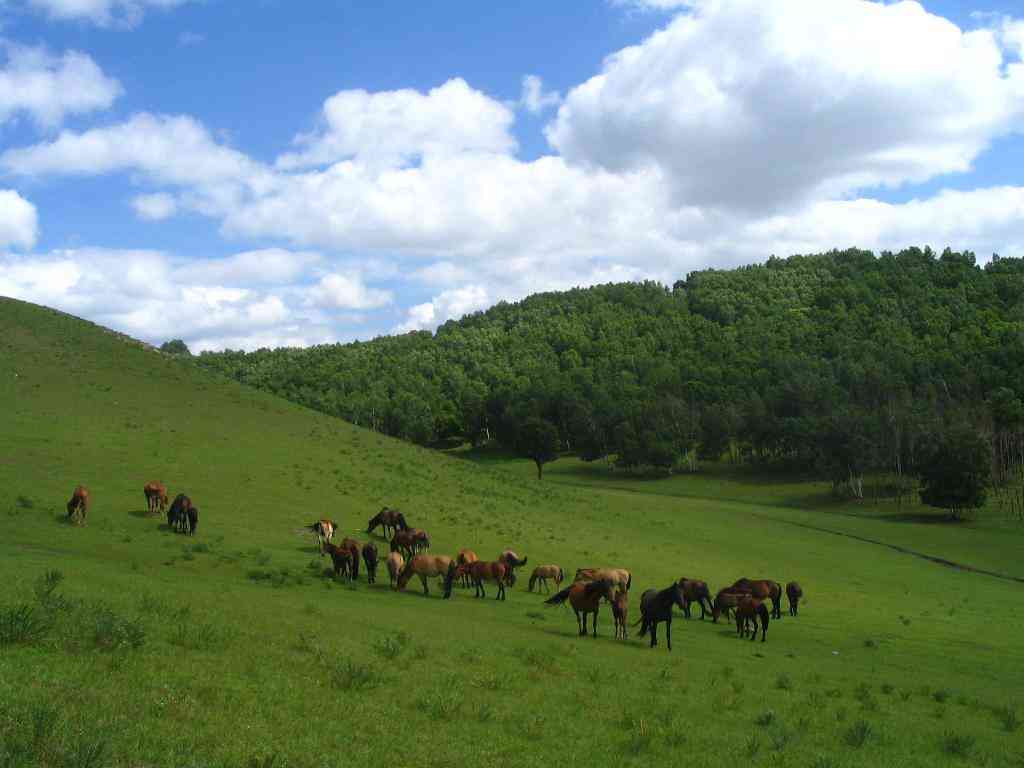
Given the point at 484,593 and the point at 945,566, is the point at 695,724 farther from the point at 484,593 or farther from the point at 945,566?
the point at 945,566

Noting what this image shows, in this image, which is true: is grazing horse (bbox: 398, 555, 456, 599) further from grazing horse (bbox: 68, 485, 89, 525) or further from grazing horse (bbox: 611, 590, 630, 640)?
grazing horse (bbox: 68, 485, 89, 525)

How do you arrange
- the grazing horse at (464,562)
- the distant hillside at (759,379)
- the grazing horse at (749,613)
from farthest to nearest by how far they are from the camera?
the distant hillside at (759,379)
the grazing horse at (464,562)
the grazing horse at (749,613)

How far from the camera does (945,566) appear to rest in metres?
51.3

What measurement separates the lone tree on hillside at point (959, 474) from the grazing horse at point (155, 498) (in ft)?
241

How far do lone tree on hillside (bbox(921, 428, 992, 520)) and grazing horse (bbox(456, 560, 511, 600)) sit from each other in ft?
216

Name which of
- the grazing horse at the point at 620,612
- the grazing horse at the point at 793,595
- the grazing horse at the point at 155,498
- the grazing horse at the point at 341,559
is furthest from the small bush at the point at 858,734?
the grazing horse at the point at 155,498

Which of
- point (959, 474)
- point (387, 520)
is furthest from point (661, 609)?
point (959, 474)

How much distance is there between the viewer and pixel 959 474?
7362 centimetres

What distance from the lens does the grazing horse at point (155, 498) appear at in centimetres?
2836

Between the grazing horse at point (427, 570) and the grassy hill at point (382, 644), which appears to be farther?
the grazing horse at point (427, 570)

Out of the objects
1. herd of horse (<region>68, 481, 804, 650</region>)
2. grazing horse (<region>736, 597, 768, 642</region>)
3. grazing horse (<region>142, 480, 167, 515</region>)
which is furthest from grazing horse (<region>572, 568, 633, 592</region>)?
grazing horse (<region>142, 480, 167, 515</region>)

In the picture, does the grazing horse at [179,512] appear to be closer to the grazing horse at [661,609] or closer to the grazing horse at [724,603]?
the grazing horse at [661,609]

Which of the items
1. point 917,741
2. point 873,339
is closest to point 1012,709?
point 917,741

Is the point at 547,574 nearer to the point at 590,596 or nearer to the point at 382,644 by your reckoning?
the point at 590,596
